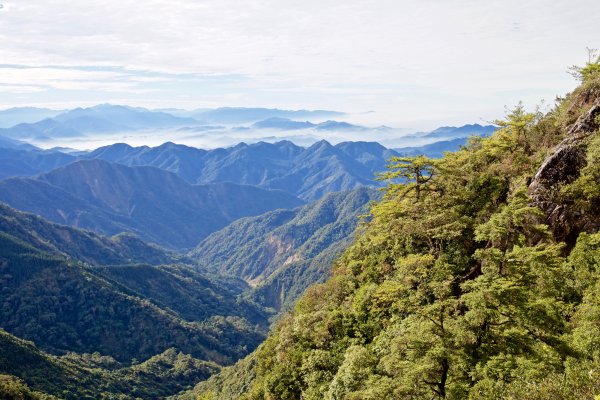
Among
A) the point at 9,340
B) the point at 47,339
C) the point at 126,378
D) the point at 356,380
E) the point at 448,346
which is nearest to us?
the point at 448,346

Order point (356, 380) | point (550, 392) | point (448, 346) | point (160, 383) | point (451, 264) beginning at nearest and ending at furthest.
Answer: point (550, 392), point (448, 346), point (356, 380), point (451, 264), point (160, 383)

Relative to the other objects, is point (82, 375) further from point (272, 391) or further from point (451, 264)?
point (451, 264)

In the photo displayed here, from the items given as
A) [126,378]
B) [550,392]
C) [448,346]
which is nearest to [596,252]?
[448,346]

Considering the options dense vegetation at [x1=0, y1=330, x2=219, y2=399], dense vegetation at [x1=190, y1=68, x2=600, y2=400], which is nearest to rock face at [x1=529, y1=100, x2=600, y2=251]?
dense vegetation at [x1=190, y1=68, x2=600, y2=400]

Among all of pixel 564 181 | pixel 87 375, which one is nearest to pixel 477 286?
pixel 564 181

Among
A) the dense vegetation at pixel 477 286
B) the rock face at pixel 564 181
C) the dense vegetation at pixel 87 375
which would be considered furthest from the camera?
the dense vegetation at pixel 87 375

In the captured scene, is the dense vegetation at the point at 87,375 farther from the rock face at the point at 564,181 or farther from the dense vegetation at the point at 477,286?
the rock face at the point at 564,181

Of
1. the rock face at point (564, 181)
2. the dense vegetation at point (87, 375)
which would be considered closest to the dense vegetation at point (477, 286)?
the rock face at point (564, 181)
